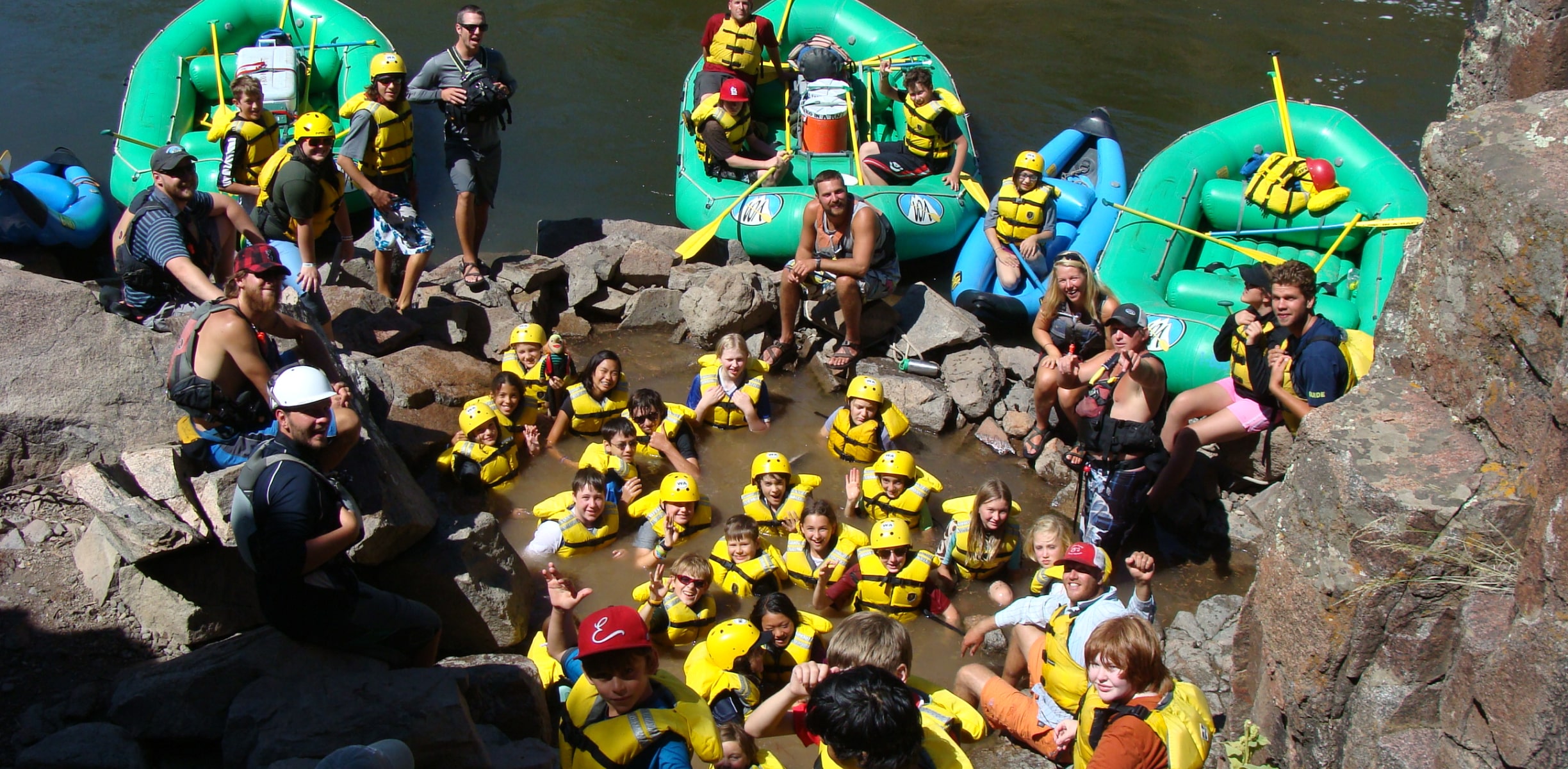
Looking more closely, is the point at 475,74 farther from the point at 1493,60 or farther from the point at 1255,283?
the point at 1493,60

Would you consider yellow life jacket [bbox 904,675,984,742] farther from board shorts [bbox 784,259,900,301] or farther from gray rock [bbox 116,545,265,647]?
board shorts [bbox 784,259,900,301]

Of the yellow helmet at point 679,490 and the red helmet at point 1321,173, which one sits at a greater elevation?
the red helmet at point 1321,173

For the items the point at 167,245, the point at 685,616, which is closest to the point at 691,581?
the point at 685,616

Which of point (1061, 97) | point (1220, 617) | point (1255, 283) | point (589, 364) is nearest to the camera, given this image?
point (1220, 617)

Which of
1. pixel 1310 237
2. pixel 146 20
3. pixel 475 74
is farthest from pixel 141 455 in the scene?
pixel 146 20

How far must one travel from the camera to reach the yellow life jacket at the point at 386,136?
7.50 metres

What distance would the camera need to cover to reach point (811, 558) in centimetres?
571

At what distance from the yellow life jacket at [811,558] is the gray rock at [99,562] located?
Result: 3030 mm

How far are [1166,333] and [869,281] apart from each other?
6.69ft

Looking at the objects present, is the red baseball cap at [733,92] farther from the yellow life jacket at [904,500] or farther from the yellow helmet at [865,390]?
the yellow life jacket at [904,500]

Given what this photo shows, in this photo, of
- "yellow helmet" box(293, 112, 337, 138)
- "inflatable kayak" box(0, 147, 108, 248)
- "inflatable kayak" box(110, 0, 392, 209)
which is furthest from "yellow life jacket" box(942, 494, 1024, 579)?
"inflatable kayak" box(0, 147, 108, 248)

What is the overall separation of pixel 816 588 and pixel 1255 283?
3040 mm

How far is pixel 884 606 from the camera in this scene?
214 inches

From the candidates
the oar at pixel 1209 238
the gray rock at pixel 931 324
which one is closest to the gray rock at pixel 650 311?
the gray rock at pixel 931 324
